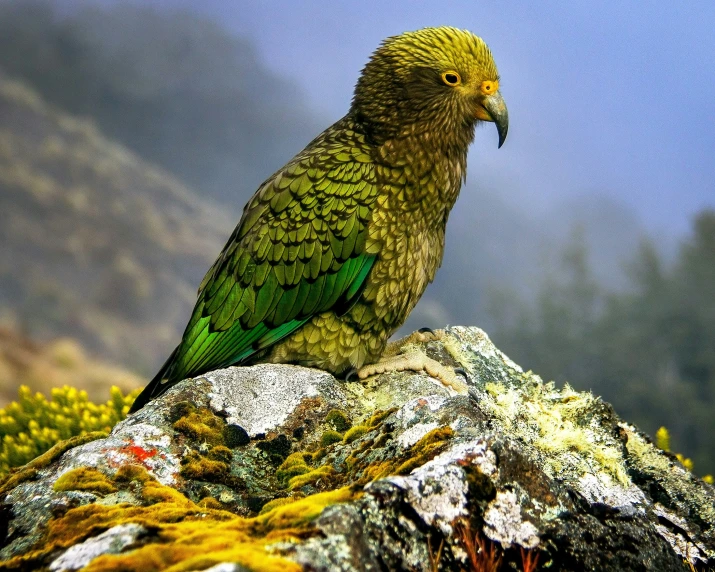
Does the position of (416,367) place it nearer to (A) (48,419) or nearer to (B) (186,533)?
(B) (186,533)

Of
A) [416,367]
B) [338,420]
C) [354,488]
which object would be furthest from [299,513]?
[416,367]

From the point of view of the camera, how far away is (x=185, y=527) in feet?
7.70

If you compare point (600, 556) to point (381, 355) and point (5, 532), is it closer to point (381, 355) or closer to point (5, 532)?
point (5, 532)

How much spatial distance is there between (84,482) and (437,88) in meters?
3.41

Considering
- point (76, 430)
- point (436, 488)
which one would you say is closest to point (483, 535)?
point (436, 488)

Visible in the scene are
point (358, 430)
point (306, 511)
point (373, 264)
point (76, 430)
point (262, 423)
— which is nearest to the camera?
point (306, 511)

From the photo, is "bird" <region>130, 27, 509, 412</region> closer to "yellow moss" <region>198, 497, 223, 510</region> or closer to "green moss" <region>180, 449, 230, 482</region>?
"green moss" <region>180, 449, 230, 482</region>

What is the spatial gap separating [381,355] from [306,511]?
122 inches

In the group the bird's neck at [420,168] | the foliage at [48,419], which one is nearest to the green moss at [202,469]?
the bird's neck at [420,168]

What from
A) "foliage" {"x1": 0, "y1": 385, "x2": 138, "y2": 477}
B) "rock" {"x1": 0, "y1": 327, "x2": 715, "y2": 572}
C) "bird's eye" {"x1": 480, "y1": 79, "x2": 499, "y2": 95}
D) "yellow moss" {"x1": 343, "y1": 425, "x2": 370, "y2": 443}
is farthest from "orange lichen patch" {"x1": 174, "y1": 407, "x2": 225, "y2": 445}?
"foliage" {"x1": 0, "y1": 385, "x2": 138, "y2": 477}

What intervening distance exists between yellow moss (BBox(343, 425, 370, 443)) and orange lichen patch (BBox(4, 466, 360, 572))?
3.24ft

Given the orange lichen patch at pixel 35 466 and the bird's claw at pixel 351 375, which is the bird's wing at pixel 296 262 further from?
the orange lichen patch at pixel 35 466

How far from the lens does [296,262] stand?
5051 mm

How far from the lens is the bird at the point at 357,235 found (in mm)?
5016
